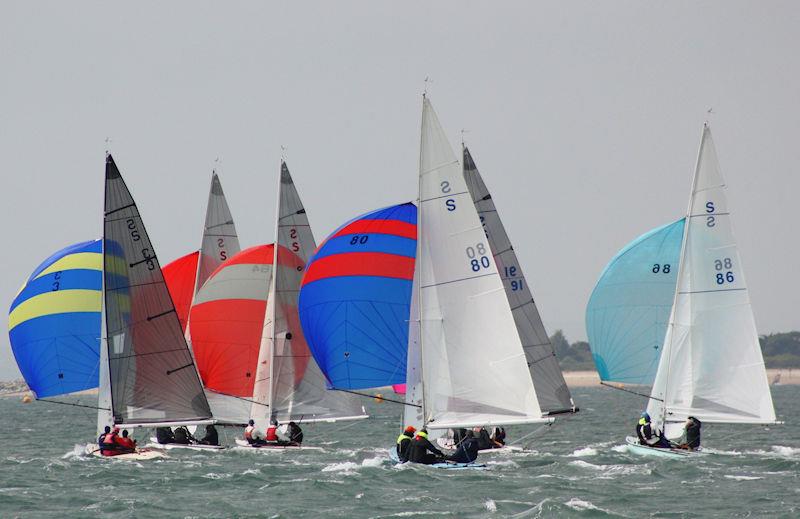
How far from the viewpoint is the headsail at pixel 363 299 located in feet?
112

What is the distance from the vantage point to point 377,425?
64.8 meters

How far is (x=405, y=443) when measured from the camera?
3197cm

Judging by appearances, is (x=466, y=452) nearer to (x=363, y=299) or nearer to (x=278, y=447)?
(x=363, y=299)

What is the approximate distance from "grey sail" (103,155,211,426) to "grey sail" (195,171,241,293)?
10971 millimetres

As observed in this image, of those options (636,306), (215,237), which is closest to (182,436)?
(215,237)

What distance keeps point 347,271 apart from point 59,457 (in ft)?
35.4

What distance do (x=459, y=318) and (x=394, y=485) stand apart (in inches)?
161

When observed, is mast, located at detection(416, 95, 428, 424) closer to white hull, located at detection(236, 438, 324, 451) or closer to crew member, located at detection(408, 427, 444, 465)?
crew member, located at detection(408, 427, 444, 465)

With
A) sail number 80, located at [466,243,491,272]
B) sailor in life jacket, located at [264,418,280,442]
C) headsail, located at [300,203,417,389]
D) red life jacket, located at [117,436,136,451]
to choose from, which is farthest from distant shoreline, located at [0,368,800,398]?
sail number 80, located at [466,243,491,272]

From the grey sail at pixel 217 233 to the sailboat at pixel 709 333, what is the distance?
1634cm

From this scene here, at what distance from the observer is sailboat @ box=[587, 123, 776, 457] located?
38.6 metres

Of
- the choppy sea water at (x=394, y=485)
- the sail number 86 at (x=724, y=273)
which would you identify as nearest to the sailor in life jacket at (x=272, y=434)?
the choppy sea water at (x=394, y=485)

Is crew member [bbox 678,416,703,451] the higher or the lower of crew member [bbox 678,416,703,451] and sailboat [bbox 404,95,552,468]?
the lower

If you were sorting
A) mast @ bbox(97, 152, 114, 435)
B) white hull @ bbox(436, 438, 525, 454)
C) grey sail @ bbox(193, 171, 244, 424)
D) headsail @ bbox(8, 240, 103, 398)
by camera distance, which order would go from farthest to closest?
grey sail @ bbox(193, 171, 244, 424), headsail @ bbox(8, 240, 103, 398), white hull @ bbox(436, 438, 525, 454), mast @ bbox(97, 152, 114, 435)
